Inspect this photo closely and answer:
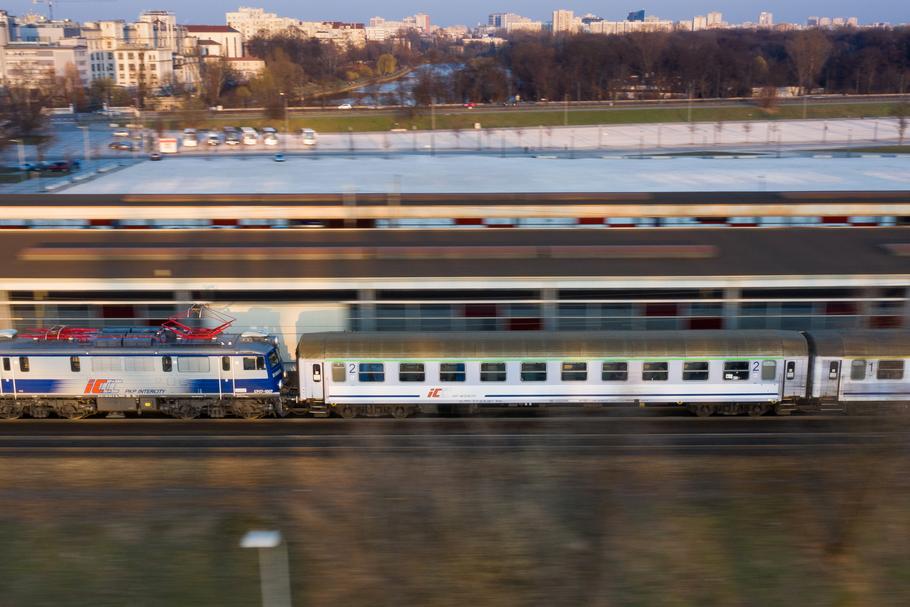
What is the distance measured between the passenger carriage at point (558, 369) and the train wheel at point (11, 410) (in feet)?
→ 14.7

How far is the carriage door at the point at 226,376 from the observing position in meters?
12.7

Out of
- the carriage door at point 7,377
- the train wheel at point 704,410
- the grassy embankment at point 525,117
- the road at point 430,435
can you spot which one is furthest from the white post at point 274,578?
the grassy embankment at point 525,117

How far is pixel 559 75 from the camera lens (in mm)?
64875

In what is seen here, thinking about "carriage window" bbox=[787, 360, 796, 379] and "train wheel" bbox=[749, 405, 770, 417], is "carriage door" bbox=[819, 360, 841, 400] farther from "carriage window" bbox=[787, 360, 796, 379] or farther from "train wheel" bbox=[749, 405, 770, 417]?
"train wheel" bbox=[749, 405, 770, 417]

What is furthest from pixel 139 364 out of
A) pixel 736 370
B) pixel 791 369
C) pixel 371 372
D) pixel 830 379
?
pixel 830 379

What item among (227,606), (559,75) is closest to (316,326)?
(227,606)

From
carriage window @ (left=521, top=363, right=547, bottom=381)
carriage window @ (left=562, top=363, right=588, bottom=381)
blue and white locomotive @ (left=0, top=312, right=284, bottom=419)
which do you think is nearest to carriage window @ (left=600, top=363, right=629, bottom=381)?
carriage window @ (left=562, top=363, right=588, bottom=381)

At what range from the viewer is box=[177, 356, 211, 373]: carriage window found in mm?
12703

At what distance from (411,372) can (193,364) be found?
3.30 metres

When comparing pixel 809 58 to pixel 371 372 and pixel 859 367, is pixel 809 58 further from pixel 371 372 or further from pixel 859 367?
pixel 371 372

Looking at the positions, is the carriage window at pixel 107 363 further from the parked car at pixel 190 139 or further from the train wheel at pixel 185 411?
the parked car at pixel 190 139

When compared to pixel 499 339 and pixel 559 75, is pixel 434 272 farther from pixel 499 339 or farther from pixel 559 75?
pixel 559 75

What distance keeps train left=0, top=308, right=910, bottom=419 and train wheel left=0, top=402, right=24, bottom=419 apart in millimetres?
315

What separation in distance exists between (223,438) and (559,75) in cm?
5712
